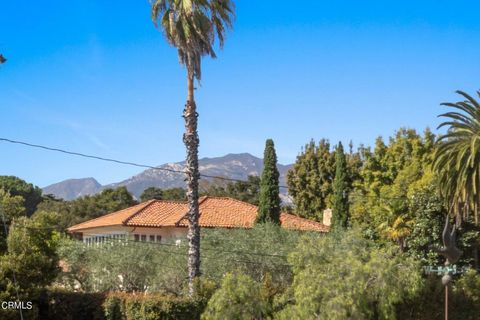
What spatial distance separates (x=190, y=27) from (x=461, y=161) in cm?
1354

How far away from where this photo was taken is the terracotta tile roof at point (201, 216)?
135 feet

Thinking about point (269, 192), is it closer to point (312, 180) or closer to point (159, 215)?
point (159, 215)

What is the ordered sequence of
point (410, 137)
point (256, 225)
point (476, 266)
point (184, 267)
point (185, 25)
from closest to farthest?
point (185, 25)
point (184, 267)
point (256, 225)
point (476, 266)
point (410, 137)

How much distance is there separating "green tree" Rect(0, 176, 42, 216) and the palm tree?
68.6 metres

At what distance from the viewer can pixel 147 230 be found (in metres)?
41.8

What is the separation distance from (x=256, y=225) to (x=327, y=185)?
25507mm

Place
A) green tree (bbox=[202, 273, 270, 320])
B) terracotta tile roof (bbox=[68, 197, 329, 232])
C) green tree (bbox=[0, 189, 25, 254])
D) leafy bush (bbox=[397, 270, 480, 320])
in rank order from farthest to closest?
1. terracotta tile roof (bbox=[68, 197, 329, 232])
2. green tree (bbox=[0, 189, 25, 254])
3. leafy bush (bbox=[397, 270, 480, 320])
4. green tree (bbox=[202, 273, 270, 320])

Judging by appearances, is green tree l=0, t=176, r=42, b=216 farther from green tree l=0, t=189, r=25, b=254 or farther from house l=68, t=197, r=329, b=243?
green tree l=0, t=189, r=25, b=254

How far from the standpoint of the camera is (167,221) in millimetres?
A: 41281

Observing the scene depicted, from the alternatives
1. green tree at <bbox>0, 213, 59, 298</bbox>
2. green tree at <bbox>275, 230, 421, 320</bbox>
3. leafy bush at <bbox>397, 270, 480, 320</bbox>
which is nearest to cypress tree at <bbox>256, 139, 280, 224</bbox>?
leafy bush at <bbox>397, 270, 480, 320</bbox>

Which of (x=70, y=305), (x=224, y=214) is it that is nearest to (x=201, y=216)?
(x=224, y=214)

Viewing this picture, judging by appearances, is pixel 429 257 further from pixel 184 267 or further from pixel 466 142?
pixel 184 267

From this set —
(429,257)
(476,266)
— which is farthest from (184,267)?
(476,266)

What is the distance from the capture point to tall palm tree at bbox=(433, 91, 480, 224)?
30062 millimetres
